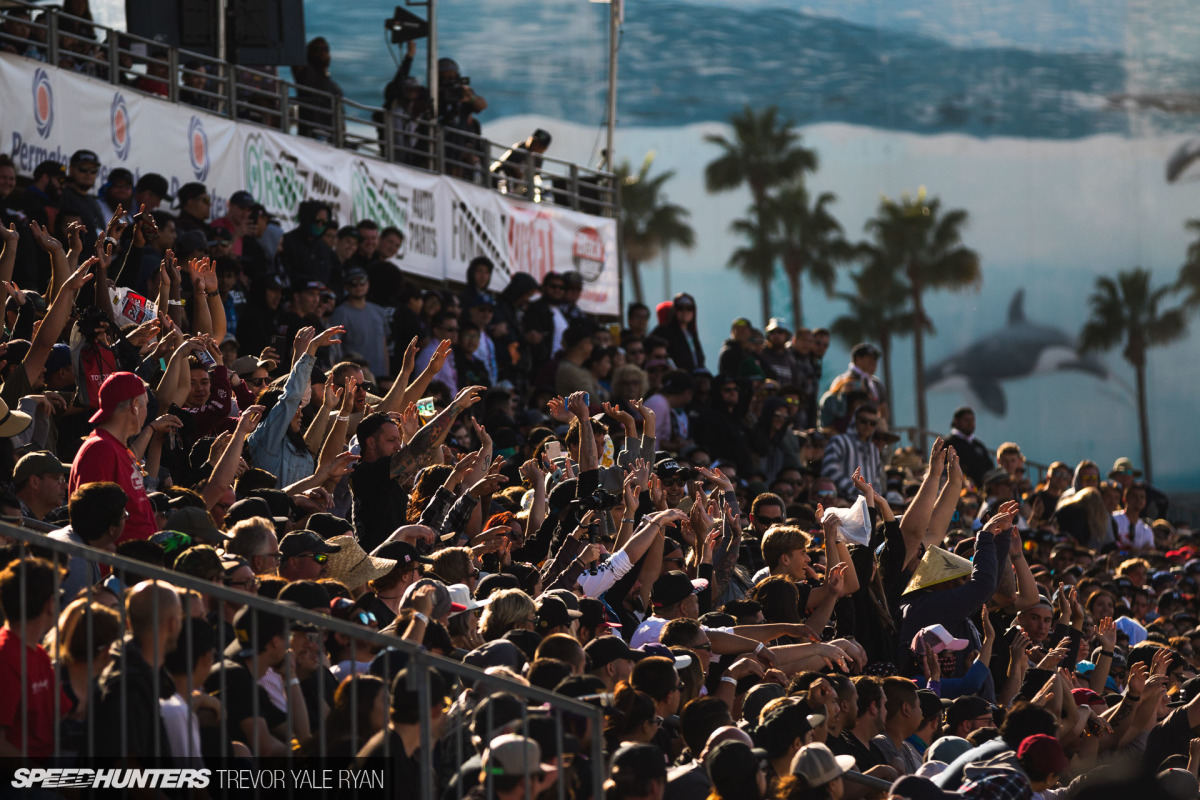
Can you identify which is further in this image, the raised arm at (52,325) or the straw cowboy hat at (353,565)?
the raised arm at (52,325)

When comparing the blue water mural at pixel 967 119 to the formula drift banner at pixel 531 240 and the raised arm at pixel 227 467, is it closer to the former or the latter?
the formula drift banner at pixel 531 240

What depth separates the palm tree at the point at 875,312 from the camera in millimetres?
52656

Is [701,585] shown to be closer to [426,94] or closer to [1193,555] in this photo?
[1193,555]

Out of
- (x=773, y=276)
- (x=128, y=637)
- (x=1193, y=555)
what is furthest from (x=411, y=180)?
(x=773, y=276)

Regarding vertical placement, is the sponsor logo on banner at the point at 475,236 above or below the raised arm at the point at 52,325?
below

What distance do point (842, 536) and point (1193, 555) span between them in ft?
30.5

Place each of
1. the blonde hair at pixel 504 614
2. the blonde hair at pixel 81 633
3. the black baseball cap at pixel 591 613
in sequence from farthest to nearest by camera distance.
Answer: the black baseball cap at pixel 591 613
the blonde hair at pixel 504 614
the blonde hair at pixel 81 633

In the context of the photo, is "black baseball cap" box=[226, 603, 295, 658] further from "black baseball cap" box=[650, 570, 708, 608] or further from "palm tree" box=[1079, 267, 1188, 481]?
"palm tree" box=[1079, 267, 1188, 481]

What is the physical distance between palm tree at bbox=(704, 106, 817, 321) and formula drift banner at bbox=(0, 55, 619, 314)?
31307 millimetres

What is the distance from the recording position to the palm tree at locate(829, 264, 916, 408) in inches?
2073

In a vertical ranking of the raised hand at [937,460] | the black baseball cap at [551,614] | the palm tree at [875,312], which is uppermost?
the black baseball cap at [551,614]

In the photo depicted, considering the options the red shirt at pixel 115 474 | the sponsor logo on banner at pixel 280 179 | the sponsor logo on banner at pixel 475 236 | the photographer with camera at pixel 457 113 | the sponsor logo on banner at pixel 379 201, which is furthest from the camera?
the sponsor logo on banner at pixel 475 236

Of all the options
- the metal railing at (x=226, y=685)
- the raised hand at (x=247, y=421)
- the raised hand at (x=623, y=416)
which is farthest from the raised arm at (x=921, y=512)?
the metal railing at (x=226, y=685)

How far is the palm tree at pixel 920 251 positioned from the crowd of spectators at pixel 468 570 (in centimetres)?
3846
